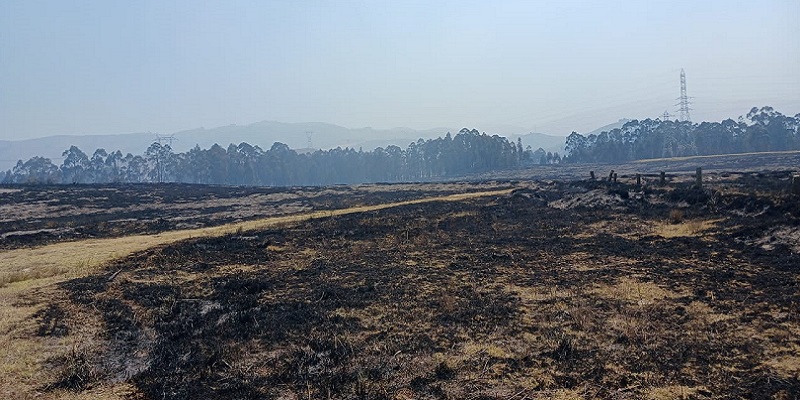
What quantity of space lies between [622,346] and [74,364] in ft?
46.2

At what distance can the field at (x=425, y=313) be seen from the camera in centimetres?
1078

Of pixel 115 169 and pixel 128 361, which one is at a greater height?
pixel 115 169

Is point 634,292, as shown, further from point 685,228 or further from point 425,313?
point 685,228

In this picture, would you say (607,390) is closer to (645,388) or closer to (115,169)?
(645,388)

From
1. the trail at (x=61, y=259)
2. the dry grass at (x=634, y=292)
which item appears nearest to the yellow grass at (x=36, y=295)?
the trail at (x=61, y=259)

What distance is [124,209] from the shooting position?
59938 millimetres

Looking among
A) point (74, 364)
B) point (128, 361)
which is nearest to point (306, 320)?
point (128, 361)

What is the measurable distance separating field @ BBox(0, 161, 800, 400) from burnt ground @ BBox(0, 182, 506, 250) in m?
6.27

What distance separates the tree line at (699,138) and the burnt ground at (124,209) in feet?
416

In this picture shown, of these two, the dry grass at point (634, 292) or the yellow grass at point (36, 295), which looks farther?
the dry grass at point (634, 292)

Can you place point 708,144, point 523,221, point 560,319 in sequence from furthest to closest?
point 708,144 → point 523,221 → point 560,319

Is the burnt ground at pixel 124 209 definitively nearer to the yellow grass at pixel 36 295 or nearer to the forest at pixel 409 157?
the yellow grass at pixel 36 295

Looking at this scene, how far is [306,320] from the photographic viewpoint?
49.1ft

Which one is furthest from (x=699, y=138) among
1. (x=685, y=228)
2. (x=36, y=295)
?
(x=36, y=295)
